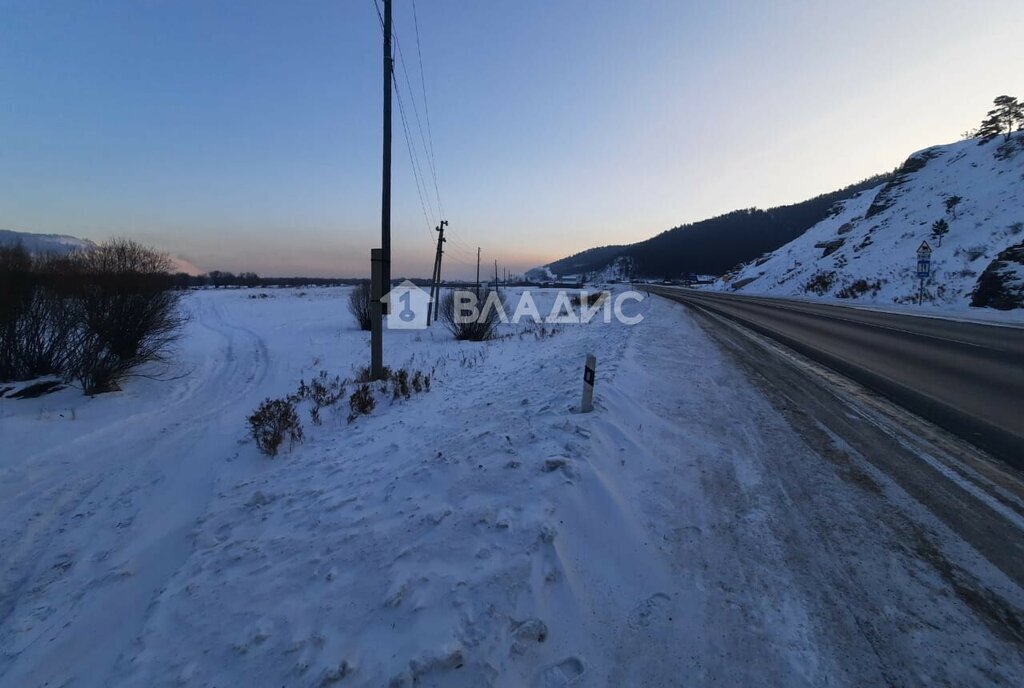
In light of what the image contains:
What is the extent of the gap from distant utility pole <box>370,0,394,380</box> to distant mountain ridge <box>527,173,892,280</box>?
12134 cm

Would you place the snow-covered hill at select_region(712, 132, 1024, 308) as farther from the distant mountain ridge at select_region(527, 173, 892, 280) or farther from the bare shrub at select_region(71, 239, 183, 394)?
the distant mountain ridge at select_region(527, 173, 892, 280)

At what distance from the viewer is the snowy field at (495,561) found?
2.38 metres

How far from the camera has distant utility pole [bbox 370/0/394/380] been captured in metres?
9.51

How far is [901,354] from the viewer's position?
927 centimetres

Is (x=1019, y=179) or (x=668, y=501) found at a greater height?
(x=1019, y=179)

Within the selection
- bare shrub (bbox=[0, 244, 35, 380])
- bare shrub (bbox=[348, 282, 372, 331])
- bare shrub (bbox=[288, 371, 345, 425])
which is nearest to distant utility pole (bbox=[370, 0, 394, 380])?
bare shrub (bbox=[288, 371, 345, 425])

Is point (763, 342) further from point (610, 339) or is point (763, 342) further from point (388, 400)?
point (388, 400)

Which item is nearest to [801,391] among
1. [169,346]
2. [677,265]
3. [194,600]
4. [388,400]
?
[388,400]

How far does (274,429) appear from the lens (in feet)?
19.9

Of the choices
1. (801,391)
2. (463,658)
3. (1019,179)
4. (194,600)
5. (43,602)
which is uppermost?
(1019,179)

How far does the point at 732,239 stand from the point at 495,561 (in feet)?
478

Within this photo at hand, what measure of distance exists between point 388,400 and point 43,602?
4.94m

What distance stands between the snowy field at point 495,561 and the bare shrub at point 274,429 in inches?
5.7

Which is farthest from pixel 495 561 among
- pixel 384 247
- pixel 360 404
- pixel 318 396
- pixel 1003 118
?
pixel 1003 118
